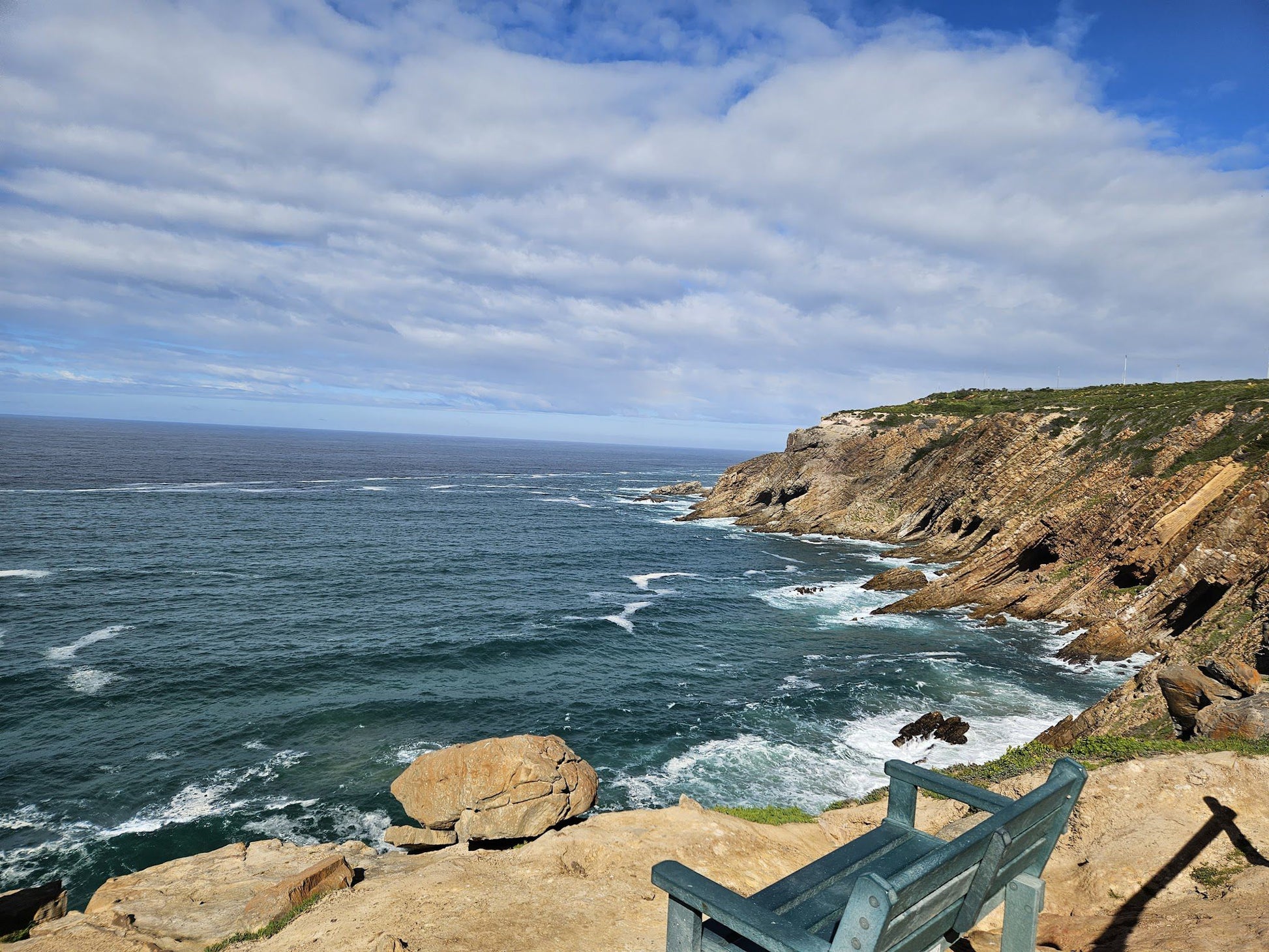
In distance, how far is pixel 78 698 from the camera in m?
29.8

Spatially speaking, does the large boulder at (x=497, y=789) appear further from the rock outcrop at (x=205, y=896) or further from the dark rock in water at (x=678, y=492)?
the dark rock in water at (x=678, y=492)

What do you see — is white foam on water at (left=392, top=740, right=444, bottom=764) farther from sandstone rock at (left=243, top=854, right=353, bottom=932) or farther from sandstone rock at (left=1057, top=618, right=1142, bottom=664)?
sandstone rock at (left=1057, top=618, right=1142, bottom=664)

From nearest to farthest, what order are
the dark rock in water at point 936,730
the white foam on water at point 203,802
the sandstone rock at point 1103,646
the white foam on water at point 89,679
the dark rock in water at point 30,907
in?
the dark rock in water at point 30,907 → the white foam on water at point 203,802 → the dark rock in water at point 936,730 → the white foam on water at point 89,679 → the sandstone rock at point 1103,646

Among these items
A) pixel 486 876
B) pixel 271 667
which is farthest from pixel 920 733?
pixel 271 667

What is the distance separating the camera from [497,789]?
17.1m

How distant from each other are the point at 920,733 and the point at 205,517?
76.4 meters

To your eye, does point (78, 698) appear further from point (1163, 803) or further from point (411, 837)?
point (1163, 803)

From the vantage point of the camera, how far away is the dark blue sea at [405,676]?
22.9 metres

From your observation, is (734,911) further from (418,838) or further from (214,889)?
(418,838)

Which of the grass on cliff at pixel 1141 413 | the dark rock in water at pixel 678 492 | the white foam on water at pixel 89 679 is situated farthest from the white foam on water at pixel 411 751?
the dark rock in water at pixel 678 492

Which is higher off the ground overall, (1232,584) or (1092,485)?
(1092,485)

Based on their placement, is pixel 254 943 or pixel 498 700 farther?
pixel 498 700

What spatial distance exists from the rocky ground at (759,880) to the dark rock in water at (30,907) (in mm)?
1377

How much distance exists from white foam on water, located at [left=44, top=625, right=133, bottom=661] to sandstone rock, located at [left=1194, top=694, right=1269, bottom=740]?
1821 inches
